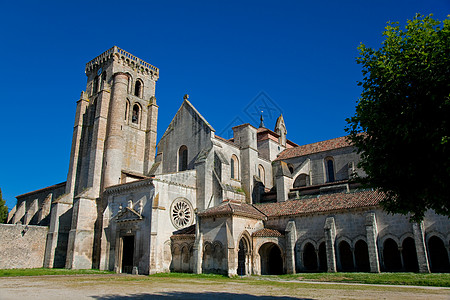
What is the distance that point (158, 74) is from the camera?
156ft

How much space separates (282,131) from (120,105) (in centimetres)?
2270

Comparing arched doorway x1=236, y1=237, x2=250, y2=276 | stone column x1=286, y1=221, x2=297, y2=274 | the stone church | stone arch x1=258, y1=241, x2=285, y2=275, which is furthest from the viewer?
stone arch x1=258, y1=241, x2=285, y2=275

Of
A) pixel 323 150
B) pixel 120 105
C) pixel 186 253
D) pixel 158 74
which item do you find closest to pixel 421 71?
pixel 186 253

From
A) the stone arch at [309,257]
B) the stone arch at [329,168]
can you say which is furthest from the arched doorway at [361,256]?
the stone arch at [329,168]

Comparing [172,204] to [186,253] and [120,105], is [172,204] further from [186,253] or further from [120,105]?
[120,105]

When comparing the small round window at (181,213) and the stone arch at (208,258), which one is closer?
the stone arch at (208,258)

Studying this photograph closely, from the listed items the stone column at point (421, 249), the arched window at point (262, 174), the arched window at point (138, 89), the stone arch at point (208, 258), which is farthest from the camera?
the arched window at point (138, 89)

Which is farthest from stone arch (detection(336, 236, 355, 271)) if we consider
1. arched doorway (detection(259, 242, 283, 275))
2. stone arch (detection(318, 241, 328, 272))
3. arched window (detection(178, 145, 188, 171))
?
arched window (detection(178, 145, 188, 171))

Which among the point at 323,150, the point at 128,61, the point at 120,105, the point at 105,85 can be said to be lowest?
the point at 323,150

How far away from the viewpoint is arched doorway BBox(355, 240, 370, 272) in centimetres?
2619

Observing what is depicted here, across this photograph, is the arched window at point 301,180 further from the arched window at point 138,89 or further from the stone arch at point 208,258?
the arched window at point 138,89

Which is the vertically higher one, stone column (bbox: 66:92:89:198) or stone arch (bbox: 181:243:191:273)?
stone column (bbox: 66:92:89:198)

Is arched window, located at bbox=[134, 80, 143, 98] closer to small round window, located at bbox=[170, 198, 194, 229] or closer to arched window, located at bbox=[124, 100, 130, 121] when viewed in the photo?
arched window, located at bbox=[124, 100, 130, 121]

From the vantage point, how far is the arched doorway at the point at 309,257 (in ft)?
92.2
